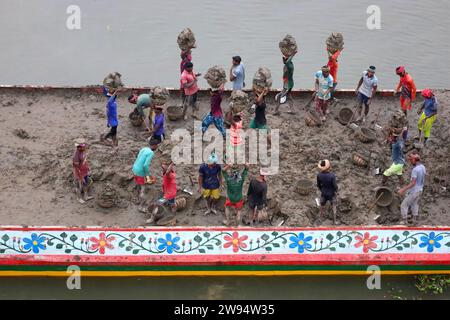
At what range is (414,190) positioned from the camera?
11320 millimetres

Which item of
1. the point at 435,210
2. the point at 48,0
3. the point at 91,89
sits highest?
the point at 48,0

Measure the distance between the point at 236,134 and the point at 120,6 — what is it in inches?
336

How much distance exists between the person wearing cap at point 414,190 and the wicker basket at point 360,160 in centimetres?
108

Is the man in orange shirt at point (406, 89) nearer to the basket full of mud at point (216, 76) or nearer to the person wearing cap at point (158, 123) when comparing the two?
the basket full of mud at point (216, 76)

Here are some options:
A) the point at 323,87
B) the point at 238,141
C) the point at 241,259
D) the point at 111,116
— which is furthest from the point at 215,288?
the point at 323,87

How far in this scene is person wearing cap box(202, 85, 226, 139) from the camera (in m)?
12.7

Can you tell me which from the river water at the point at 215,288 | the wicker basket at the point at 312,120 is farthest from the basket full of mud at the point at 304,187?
the wicker basket at the point at 312,120

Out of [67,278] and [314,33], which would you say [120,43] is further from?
[67,278]

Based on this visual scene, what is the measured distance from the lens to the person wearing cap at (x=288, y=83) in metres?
13.7

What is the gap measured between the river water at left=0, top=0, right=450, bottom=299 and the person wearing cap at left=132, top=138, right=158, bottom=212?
5.48 m

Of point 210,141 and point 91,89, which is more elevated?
point 91,89

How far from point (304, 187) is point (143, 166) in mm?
2954

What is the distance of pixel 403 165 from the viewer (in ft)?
41.1

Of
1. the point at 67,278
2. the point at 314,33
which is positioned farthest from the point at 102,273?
the point at 314,33
